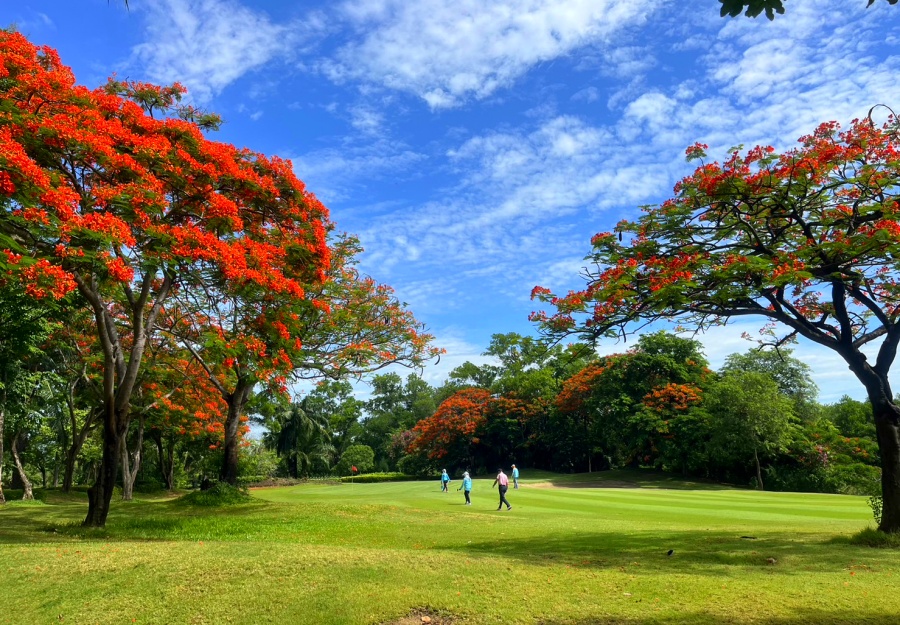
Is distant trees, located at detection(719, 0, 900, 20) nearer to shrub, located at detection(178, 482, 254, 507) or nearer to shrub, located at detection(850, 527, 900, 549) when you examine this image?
shrub, located at detection(850, 527, 900, 549)

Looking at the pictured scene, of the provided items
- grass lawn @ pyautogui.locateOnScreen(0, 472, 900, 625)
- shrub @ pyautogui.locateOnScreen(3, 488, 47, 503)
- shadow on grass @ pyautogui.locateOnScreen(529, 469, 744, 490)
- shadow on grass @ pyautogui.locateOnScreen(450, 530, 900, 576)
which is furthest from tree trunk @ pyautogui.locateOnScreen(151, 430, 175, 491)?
shadow on grass @ pyautogui.locateOnScreen(450, 530, 900, 576)

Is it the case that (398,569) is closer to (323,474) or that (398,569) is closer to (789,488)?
(789,488)

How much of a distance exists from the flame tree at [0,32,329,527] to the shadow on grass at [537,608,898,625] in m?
8.72

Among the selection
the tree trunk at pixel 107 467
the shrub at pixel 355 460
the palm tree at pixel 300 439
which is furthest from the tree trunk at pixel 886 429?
the shrub at pixel 355 460

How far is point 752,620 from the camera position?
19.6 ft

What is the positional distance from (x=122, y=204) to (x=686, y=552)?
42.2 ft

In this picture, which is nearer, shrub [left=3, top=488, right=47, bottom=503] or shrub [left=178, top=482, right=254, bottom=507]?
shrub [left=178, top=482, right=254, bottom=507]

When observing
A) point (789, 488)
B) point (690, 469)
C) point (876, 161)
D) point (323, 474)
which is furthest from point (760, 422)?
point (323, 474)

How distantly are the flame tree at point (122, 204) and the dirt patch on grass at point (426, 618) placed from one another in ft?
23.0

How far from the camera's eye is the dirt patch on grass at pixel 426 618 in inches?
240

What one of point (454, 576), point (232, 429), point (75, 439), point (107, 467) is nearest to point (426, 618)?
point (454, 576)

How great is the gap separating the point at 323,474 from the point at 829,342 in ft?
201

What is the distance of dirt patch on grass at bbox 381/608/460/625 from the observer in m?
6.10

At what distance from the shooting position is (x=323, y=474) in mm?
65938
